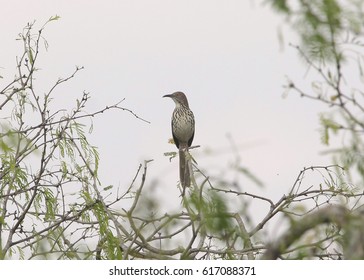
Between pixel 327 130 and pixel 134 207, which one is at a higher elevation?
pixel 134 207

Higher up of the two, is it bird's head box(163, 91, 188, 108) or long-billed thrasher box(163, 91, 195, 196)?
bird's head box(163, 91, 188, 108)

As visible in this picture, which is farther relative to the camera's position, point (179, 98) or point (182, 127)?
point (179, 98)

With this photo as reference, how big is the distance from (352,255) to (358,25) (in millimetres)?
762

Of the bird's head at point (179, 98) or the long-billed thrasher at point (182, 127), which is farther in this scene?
the bird's head at point (179, 98)

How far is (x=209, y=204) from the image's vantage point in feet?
9.06

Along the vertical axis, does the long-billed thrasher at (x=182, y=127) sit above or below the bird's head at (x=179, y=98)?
below

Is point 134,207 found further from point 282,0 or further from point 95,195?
point 95,195

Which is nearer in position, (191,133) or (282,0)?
(282,0)

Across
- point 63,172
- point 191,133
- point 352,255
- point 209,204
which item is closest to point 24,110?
point 63,172

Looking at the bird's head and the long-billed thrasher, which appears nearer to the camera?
the long-billed thrasher

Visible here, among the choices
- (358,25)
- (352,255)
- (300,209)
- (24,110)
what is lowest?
(352,255)

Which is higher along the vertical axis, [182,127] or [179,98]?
[179,98]
